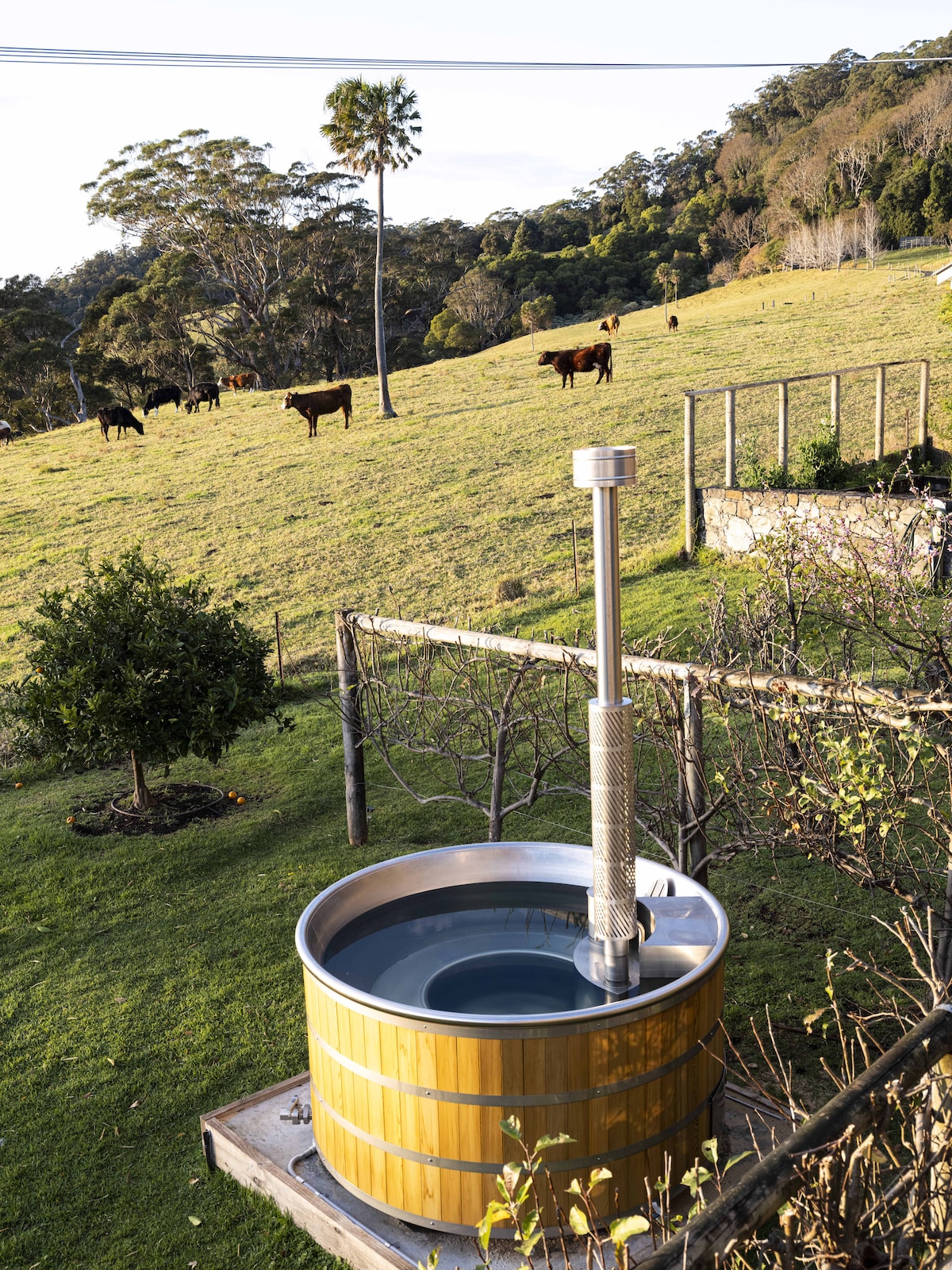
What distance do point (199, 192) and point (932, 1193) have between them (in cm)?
4678

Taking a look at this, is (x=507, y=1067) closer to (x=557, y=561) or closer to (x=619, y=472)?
(x=619, y=472)

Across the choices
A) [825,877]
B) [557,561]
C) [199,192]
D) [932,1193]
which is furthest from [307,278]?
[932,1193]

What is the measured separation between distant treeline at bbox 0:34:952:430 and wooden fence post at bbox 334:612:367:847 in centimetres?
3702

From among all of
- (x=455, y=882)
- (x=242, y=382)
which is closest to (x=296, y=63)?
(x=455, y=882)

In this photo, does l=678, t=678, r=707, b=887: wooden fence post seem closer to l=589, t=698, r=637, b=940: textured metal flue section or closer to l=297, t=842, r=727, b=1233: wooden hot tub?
l=297, t=842, r=727, b=1233: wooden hot tub

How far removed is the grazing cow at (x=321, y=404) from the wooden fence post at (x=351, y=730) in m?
19.7

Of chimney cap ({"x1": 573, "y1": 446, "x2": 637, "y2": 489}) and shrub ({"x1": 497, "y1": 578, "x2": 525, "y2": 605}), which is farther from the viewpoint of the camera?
shrub ({"x1": 497, "y1": 578, "x2": 525, "y2": 605})

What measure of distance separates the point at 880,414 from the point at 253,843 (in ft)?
40.4

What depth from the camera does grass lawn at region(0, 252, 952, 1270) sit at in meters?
3.69

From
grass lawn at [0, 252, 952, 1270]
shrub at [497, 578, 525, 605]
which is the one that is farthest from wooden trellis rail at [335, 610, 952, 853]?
shrub at [497, 578, 525, 605]

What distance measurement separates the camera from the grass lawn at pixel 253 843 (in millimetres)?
3691

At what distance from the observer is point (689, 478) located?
1221 cm

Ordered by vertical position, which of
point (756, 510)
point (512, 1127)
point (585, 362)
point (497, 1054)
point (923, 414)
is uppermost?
point (585, 362)

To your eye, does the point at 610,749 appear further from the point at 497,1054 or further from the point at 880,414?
the point at 880,414
